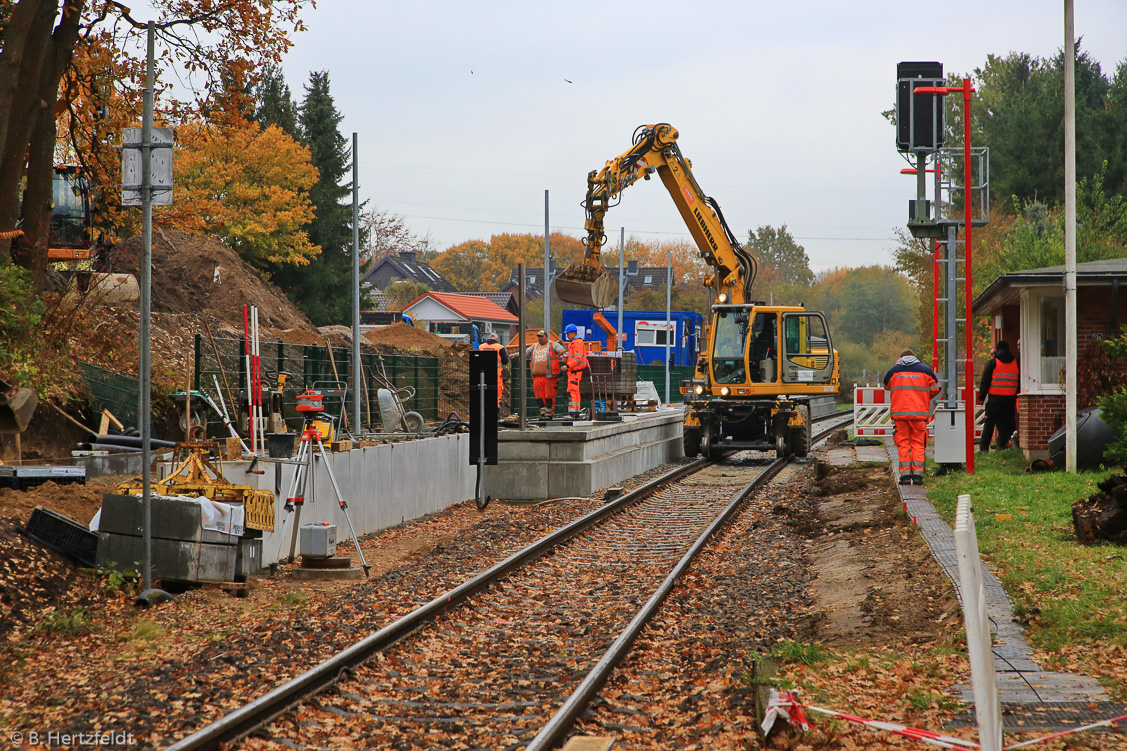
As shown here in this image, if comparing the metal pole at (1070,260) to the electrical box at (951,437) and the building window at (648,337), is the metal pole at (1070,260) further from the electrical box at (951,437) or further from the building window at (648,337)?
the building window at (648,337)

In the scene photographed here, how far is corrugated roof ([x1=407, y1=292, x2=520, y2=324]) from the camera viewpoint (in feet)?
217

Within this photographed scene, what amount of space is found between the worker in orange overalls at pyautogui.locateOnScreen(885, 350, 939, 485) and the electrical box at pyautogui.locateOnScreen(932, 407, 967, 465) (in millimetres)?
1065

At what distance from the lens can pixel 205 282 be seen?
32500mm

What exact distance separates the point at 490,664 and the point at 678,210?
58.0 ft

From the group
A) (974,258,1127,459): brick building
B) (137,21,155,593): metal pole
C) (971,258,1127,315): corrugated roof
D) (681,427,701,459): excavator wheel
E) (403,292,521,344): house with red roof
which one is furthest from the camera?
(403,292,521,344): house with red roof

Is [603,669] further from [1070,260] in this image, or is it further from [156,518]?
[1070,260]

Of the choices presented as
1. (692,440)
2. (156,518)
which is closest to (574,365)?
(692,440)

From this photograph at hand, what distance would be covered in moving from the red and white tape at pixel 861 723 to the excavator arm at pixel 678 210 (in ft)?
47.9

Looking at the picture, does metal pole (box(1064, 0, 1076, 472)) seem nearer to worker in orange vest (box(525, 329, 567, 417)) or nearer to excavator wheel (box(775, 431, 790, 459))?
excavator wheel (box(775, 431, 790, 459))

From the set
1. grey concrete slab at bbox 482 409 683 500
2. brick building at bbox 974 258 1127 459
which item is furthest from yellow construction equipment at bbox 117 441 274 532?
brick building at bbox 974 258 1127 459

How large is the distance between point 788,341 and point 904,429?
803 cm

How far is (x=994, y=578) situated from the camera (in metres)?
8.37

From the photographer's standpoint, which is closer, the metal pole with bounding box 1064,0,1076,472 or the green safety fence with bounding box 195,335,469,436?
the metal pole with bounding box 1064,0,1076,472

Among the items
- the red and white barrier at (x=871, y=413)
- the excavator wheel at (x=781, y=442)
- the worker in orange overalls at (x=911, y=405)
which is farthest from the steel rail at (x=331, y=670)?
the red and white barrier at (x=871, y=413)
